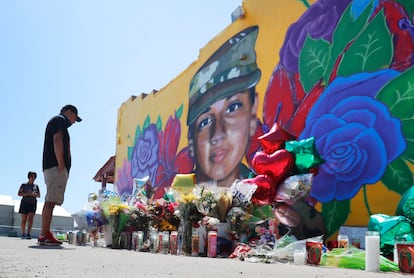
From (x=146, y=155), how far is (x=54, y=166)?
591 cm

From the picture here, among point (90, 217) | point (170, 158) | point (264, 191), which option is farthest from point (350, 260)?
point (170, 158)

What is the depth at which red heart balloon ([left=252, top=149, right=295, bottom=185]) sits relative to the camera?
4.30 m

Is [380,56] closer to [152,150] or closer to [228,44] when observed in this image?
[228,44]

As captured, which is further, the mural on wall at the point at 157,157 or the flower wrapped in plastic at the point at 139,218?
the mural on wall at the point at 157,157

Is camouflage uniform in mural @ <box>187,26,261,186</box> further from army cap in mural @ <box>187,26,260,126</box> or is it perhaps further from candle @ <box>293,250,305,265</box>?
candle @ <box>293,250,305,265</box>

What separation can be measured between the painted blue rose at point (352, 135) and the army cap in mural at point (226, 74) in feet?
5.43

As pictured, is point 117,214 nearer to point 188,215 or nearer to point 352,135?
point 188,215

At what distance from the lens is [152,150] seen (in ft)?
32.0

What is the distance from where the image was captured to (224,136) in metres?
6.86

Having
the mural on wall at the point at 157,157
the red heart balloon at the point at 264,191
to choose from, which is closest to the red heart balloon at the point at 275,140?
the red heart balloon at the point at 264,191

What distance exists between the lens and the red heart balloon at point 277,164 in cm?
430

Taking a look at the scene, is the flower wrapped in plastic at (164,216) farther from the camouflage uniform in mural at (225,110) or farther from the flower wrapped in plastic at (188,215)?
the camouflage uniform in mural at (225,110)

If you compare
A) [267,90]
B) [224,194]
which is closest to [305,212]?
[224,194]

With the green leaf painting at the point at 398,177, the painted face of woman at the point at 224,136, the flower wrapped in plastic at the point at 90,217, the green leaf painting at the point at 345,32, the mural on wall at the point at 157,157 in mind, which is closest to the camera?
the green leaf painting at the point at 398,177
